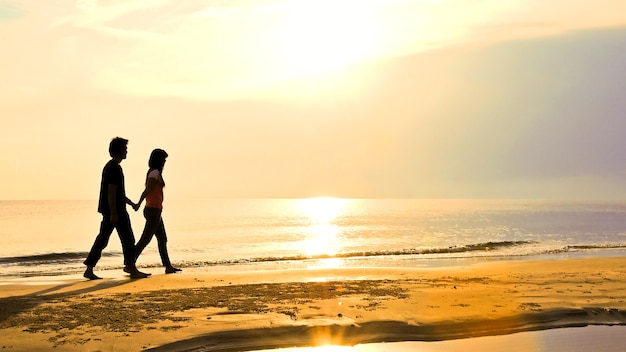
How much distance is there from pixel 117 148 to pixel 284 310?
17.3 feet

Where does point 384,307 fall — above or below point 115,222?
below

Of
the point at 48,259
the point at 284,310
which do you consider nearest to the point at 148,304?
the point at 284,310

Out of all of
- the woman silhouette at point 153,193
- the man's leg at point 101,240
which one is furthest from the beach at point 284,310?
the woman silhouette at point 153,193

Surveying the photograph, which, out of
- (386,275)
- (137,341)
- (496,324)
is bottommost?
(137,341)

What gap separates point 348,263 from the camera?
803 inches

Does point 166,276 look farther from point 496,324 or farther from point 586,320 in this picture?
point 586,320

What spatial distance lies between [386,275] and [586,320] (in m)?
5.06

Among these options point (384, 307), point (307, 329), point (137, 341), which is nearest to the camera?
point (137, 341)

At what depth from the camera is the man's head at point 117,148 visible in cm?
1187

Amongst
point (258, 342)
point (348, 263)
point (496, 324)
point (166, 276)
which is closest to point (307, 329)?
point (258, 342)

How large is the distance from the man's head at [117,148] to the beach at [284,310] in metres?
2.36

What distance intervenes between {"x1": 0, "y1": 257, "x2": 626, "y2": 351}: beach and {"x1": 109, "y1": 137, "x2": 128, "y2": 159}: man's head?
7.74 ft

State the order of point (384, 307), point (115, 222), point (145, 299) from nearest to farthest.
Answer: point (384, 307) → point (145, 299) → point (115, 222)

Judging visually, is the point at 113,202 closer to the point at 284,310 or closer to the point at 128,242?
the point at 128,242
